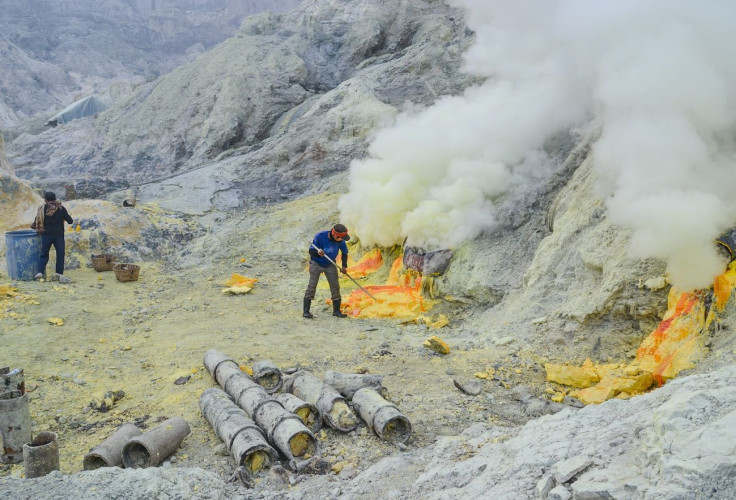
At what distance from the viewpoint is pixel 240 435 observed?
3627 millimetres

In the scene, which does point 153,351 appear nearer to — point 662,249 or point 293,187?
point 662,249

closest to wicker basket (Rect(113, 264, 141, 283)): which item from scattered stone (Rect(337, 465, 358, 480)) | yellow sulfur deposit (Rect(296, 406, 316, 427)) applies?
yellow sulfur deposit (Rect(296, 406, 316, 427))

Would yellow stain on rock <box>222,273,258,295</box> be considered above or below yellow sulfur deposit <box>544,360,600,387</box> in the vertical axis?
above

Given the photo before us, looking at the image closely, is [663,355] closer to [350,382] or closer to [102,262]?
[350,382]

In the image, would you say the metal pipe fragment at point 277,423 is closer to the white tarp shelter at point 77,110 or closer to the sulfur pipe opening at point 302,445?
the sulfur pipe opening at point 302,445

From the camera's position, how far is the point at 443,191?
24.4 ft

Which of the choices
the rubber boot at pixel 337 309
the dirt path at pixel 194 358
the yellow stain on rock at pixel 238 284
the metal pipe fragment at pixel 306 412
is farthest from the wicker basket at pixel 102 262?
the metal pipe fragment at pixel 306 412

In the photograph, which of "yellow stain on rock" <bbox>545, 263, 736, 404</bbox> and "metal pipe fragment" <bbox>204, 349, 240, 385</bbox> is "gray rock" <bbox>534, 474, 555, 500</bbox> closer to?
"yellow stain on rock" <bbox>545, 263, 736, 404</bbox>

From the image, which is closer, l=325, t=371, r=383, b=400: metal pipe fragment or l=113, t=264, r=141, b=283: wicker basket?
l=325, t=371, r=383, b=400: metal pipe fragment

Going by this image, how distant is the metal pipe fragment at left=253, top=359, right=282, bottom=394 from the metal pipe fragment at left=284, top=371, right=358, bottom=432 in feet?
0.91

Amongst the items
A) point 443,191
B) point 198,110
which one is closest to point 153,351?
point 443,191

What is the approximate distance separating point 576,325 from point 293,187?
8.91 m

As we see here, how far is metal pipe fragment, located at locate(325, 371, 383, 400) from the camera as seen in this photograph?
4398 mm

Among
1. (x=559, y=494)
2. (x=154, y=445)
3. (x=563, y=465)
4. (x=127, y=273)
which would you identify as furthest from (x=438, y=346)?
(x=127, y=273)
